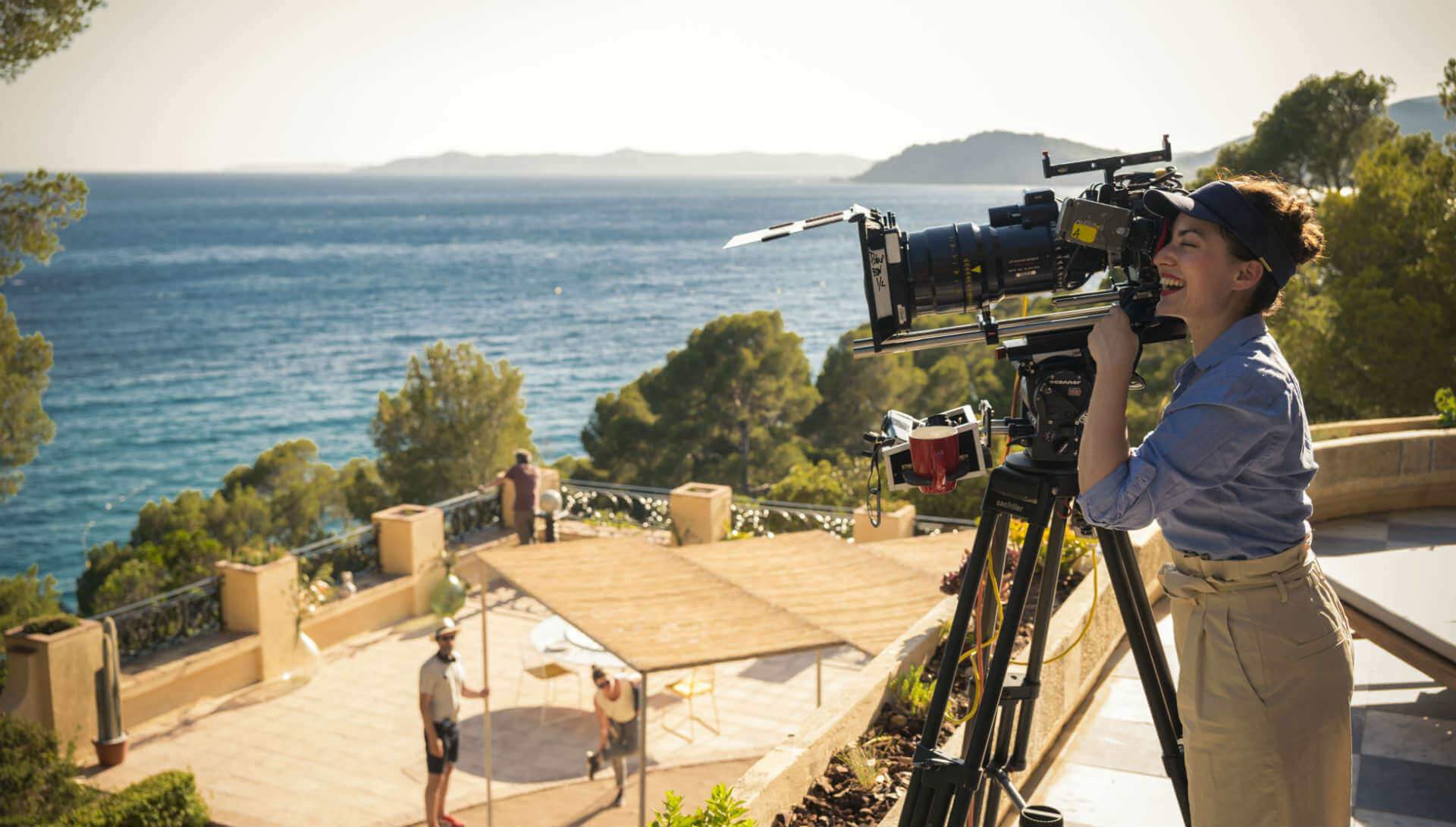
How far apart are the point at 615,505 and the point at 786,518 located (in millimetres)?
2861

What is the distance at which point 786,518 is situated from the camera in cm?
1218

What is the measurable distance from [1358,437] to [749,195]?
629ft

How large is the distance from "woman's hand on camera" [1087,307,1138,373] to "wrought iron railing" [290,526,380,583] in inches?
424

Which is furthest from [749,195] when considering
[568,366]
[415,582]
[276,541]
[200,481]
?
[415,582]

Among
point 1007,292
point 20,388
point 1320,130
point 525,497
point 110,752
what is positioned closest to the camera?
point 1007,292

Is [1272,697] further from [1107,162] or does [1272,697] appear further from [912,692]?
[912,692]

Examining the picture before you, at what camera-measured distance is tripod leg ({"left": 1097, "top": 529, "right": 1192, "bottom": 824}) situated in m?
2.15

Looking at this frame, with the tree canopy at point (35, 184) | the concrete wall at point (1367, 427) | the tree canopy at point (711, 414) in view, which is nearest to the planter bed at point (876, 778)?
the concrete wall at point (1367, 427)

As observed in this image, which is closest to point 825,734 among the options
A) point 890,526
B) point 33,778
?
point 33,778

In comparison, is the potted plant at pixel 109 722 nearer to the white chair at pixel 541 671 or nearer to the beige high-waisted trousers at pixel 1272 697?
the white chair at pixel 541 671

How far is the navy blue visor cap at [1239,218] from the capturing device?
172 cm

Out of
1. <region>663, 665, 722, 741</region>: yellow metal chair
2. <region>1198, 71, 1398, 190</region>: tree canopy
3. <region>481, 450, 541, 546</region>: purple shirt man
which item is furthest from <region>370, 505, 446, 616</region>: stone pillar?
<region>1198, 71, 1398, 190</region>: tree canopy

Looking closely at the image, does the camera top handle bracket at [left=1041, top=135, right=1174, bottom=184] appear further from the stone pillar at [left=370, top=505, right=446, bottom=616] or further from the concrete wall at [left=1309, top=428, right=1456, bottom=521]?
the stone pillar at [left=370, top=505, right=446, bottom=616]

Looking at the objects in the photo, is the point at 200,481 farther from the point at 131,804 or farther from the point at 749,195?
the point at 749,195
